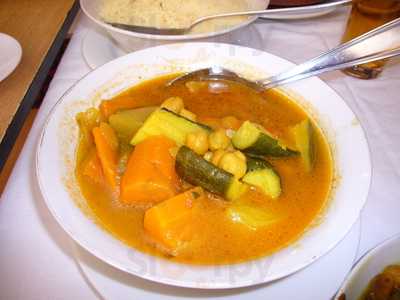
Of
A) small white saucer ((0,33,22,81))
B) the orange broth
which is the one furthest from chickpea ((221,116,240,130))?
small white saucer ((0,33,22,81))

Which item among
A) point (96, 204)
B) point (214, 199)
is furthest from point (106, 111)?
point (214, 199)

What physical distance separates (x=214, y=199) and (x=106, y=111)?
46 cm

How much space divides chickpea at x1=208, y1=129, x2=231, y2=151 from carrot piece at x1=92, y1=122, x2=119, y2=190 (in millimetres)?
→ 263

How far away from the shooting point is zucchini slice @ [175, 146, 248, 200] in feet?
3.34

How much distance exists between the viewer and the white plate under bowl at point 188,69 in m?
0.84

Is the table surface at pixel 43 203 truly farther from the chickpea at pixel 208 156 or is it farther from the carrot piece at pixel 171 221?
the chickpea at pixel 208 156

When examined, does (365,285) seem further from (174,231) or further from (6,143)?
(6,143)

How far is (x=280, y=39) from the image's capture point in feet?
6.16

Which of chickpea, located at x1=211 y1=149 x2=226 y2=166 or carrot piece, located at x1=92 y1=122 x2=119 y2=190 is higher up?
chickpea, located at x1=211 y1=149 x2=226 y2=166

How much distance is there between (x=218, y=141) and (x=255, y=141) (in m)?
0.10

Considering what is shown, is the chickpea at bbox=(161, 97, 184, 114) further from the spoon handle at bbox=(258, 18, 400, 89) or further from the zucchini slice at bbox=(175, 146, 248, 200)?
the spoon handle at bbox=(258, 18, 400, 89)

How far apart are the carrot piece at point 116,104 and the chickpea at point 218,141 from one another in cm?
34

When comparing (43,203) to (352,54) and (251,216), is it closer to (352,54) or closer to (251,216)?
(251,216)

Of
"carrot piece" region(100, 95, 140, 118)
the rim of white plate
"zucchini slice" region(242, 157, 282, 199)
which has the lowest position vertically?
"carrot piece" region(100, 95, 140, 118)
